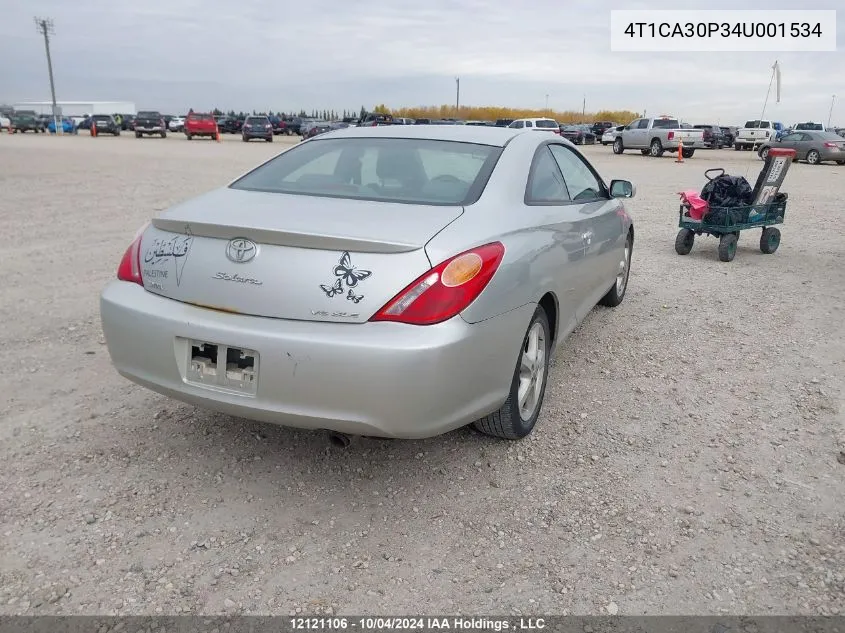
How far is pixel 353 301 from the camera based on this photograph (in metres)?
2.60

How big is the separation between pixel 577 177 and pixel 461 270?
2215mm

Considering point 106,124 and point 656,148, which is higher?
point 106,124

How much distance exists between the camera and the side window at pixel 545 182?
11.8ft

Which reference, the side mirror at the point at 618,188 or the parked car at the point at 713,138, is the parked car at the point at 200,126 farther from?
the side mirror at the point at 618,188

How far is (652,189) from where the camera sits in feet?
53.8

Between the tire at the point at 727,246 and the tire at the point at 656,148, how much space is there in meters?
25.3

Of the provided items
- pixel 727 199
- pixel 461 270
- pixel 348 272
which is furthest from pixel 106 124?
pixel 461 270

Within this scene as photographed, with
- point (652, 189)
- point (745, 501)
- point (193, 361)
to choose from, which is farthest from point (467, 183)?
point (652, 189)

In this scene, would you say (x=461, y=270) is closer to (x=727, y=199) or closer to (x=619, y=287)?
(x=619, y=287)

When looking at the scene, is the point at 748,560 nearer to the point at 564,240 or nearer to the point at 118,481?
the point at 564,240

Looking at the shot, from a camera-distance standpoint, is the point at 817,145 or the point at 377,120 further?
the point at 377,120

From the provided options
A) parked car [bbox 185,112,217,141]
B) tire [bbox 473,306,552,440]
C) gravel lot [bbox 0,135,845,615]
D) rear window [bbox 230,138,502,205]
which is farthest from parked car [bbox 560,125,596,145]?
tire [bbox 473,306,552,440]

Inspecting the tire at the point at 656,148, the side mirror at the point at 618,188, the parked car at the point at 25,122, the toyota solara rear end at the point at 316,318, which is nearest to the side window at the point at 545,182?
the toyota solara rear end at the point at 316,318

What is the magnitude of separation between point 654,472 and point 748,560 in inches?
26.5
